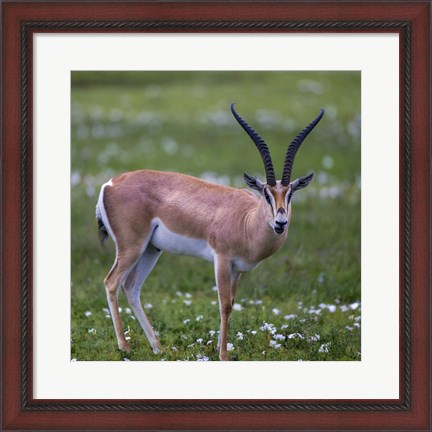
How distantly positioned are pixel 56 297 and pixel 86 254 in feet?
17.6

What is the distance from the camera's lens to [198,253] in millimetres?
8344

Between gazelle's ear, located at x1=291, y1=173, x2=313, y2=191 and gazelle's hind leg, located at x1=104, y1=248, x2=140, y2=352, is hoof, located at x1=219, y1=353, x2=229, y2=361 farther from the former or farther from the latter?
gazelle's ear, located at x1=291, y1=173, x2=313, y2=191

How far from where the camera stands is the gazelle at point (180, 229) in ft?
26.3

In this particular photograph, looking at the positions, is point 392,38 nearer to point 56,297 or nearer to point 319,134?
point 56,297

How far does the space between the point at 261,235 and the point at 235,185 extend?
7668 millimetres

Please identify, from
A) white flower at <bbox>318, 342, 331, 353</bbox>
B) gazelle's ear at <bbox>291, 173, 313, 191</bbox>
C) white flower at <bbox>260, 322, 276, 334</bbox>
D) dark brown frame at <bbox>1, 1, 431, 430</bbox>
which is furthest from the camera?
white flower at <bbox>260, 322, 276, 334</bbox>

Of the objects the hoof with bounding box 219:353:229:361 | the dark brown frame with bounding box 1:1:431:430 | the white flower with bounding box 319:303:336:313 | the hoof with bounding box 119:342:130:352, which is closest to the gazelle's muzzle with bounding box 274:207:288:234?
the dark brown frame with bounding box 1:1:431:430

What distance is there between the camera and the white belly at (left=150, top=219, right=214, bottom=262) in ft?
27.2

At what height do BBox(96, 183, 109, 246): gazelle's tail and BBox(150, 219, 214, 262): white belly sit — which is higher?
BBox(96, 183, 109, 246): gazelle's tail

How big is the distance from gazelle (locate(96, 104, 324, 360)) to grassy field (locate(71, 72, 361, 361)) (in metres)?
0.65

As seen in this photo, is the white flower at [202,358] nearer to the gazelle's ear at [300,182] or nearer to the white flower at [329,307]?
the gazelle's ear at [300,182]
